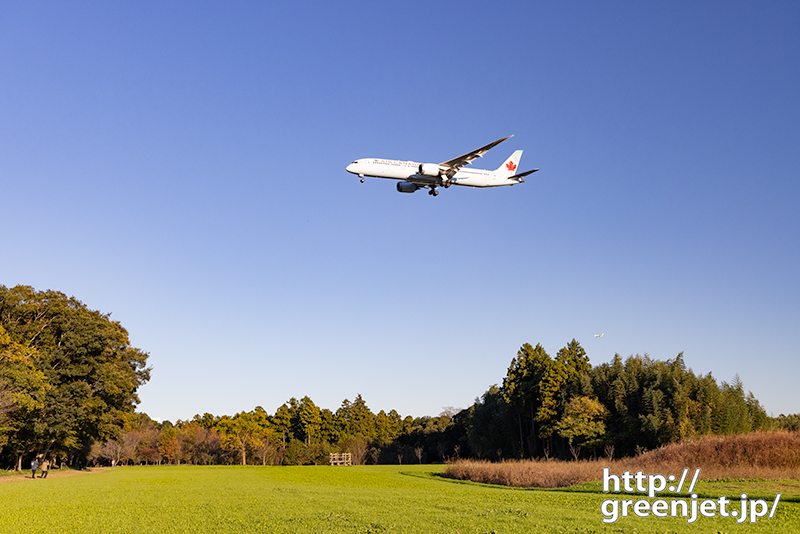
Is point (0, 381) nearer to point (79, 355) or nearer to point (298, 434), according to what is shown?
point (79, 355)

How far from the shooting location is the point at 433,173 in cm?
3700

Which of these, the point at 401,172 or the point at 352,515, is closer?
the point at 352,515

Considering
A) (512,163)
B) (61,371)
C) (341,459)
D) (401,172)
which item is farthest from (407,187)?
(341,459)

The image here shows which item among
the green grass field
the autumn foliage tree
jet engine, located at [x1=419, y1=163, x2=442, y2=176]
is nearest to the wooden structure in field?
the autumn foliage tree

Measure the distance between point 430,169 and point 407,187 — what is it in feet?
A: 7.01

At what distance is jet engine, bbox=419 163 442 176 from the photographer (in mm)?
36938

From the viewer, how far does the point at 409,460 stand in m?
103

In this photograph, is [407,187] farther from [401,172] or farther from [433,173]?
[433,173]

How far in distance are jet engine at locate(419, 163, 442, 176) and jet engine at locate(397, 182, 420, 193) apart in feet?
4.23

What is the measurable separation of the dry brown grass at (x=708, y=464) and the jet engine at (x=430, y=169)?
61.4 ft

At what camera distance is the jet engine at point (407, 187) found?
38.2 metres

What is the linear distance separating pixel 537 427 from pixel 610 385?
13.8 meters

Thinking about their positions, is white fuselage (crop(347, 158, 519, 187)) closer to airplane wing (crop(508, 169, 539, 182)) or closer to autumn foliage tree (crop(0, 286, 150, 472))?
airplane wing (crop(508, 169, 539, 182))

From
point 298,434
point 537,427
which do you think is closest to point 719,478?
point 537,427
